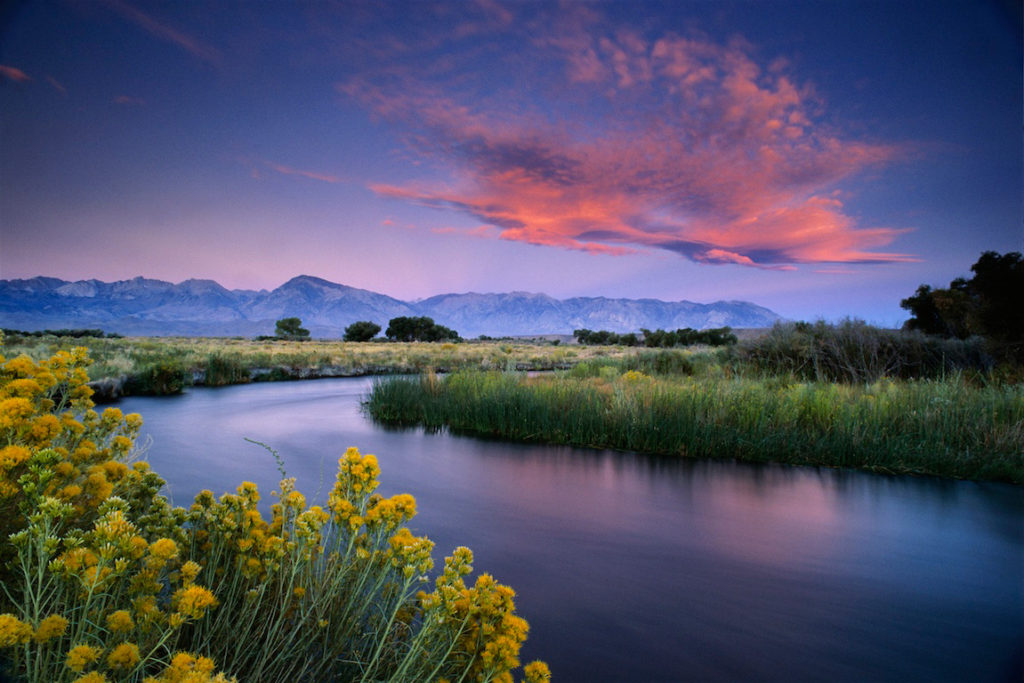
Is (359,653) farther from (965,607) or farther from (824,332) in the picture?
(824,332)

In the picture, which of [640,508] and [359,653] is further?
[640,508]

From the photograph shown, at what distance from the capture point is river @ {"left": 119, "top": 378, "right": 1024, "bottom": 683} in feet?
11.0

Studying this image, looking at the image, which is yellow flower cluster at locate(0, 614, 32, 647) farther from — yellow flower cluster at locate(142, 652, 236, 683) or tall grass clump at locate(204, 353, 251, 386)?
tall grass clump at locate(204, 353, 251, 386)

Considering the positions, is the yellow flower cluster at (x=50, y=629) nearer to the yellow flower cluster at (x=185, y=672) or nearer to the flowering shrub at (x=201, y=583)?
the flowering shrub at (x=201, y=583)

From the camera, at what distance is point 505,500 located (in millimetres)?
6797

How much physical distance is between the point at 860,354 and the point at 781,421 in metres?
8.43

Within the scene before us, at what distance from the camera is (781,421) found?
9.08m

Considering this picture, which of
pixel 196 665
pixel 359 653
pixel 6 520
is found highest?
pixel 6 520

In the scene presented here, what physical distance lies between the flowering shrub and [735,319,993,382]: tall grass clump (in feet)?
47.5

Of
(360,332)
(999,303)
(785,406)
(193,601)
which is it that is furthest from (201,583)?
(360,332)

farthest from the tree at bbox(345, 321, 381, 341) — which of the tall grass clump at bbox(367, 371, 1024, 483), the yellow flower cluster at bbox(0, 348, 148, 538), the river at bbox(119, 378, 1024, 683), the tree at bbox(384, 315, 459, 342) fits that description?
the yellow flower cluster at bbox(0, 348, 148, 538)

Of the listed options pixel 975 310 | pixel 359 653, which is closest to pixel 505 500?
pixel 359 653

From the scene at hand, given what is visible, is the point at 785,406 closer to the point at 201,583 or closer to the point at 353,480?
the point at 353,480

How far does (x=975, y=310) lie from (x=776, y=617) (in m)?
14.4
